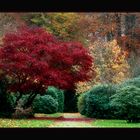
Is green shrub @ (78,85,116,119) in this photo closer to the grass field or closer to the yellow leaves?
the yellow leaves

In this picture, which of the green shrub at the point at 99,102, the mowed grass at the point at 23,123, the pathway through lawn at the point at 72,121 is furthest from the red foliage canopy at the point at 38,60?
the mowed grass at the point at 23,123

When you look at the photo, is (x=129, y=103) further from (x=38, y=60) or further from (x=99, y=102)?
(x=38, y=60)

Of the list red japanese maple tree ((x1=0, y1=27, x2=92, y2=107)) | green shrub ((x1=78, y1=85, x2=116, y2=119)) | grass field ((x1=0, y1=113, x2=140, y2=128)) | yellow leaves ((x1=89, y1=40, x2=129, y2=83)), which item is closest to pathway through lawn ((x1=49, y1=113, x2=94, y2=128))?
grass field ((x1=0, y1=113, x2=140, y2=128))

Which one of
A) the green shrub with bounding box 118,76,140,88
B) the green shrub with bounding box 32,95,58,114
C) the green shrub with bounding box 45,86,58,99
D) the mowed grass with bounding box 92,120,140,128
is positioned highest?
the green shrub with bounding box 118,76,140,88

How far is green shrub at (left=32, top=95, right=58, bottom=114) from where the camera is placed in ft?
66.0

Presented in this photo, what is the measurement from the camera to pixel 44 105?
2023 centimetres

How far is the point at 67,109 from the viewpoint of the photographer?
2017 cm

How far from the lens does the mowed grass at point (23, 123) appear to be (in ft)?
61.4

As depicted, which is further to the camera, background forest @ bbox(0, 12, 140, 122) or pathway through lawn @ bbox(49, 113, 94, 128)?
background forest @ bbox(0, 12, 140, 122)

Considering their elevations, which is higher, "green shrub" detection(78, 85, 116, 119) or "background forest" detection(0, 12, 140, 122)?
"background forest" detection(0, 12, 140, 122)

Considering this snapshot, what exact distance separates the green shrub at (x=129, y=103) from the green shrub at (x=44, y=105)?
218cm

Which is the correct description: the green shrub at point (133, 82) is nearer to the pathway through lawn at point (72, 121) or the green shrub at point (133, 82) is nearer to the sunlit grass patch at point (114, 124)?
the sunlit grass patch at point (114, 124)

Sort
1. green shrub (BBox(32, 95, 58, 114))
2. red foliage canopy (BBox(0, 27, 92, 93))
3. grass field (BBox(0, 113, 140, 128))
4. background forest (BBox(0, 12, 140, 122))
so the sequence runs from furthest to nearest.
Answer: green shrub (BBox(32, 95, 58, 114)) → red foliage canopy (BBox(0, 27, 92, 93)) → background forest (BBox(0, 12, 140, 122)) → grass field (BBox(0, 113, 140, 128))

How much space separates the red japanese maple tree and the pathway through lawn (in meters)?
1.02
